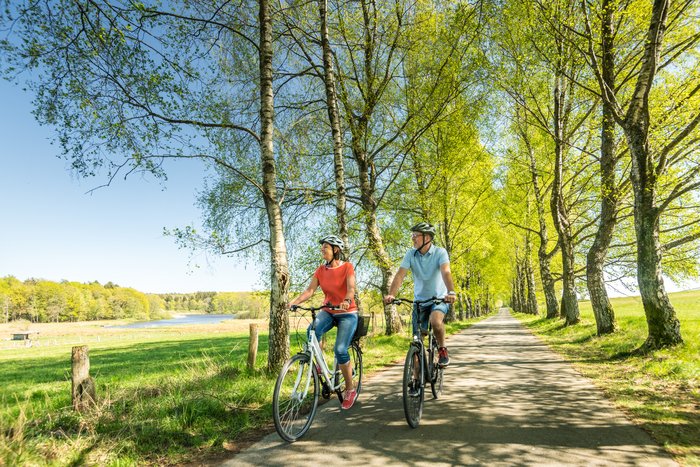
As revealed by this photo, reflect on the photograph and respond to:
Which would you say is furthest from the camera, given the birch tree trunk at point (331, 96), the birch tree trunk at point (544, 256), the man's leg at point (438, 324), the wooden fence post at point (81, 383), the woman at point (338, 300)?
the birch tree trunk at point (544, 256)

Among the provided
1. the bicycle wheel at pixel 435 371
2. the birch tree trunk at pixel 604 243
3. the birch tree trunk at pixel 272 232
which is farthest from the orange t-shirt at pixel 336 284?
the birch tree trunk at pixel 604 243

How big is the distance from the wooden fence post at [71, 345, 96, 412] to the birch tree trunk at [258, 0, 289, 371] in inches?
111

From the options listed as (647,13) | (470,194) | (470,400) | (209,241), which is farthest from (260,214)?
(470,194)

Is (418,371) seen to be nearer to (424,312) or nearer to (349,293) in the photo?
(424,312)

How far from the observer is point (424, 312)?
5395 millimetres

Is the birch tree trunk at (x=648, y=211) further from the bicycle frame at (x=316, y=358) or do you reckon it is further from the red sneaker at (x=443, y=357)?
the bicycle frame at (x=316, y=358)

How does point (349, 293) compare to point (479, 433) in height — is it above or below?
above

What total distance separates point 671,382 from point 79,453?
8160mm

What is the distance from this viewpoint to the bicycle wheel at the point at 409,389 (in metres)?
4.23

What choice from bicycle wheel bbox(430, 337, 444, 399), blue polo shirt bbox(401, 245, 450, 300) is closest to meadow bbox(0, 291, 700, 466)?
bicycle wheel bbox(430, 337, 444, 399)

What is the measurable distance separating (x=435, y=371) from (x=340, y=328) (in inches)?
65.9

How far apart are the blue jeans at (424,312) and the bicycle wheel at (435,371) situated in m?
0.26

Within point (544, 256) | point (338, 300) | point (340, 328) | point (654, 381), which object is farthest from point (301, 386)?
point (544, 256)

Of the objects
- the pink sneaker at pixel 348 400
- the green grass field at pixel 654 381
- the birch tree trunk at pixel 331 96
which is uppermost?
the birch tree trunk at pixel 331 96
